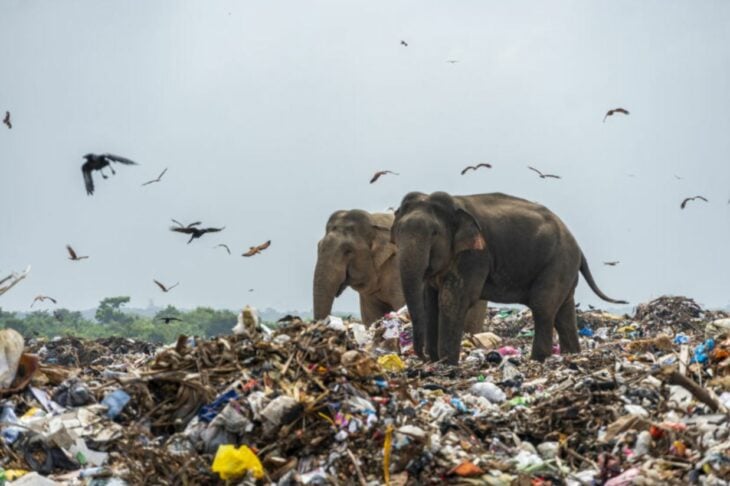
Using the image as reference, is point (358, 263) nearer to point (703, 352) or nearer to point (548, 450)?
point (703, 352)

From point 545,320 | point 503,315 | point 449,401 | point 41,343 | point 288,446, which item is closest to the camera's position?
point 288,446

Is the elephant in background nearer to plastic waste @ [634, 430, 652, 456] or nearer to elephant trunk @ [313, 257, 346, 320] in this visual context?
elephant trunk @ [313, 257, 346, 320]

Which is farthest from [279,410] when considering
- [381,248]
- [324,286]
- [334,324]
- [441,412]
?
[381,248]

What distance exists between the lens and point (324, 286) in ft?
46.7

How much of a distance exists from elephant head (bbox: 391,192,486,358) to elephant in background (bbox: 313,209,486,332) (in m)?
2.79

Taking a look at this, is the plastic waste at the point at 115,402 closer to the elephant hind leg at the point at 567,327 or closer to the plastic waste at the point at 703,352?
the plastic waste at the point at 703,352

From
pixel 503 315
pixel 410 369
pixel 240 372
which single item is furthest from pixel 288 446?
pixel 503 315

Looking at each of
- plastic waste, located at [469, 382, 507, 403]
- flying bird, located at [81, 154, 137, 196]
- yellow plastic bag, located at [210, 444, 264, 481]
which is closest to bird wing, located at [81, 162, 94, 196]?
flying bird, located at [81, 154, 137, 196]

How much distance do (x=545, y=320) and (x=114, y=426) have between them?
671 cm

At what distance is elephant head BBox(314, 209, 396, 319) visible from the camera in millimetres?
14281

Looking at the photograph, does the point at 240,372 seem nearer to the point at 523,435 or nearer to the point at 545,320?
the point at 523,435

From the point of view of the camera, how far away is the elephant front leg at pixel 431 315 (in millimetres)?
11417

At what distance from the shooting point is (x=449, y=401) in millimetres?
7113

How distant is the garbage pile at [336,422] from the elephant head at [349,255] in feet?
21.9
